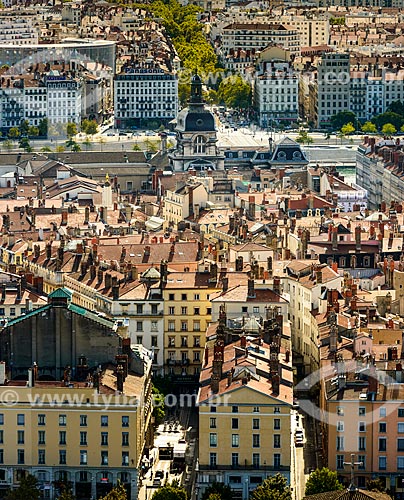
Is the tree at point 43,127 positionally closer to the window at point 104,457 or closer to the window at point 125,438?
the window at point 125,438

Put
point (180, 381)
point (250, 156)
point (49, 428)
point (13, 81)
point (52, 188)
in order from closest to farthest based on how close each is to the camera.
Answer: point (49, 428) < point (180, 381) < point (52, 188) < point (250, 156) < point (13, 81)

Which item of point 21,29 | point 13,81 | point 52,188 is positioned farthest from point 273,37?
point 52,188

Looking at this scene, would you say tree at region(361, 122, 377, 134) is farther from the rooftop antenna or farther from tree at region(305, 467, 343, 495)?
tree at region(305, 467, 343, 495)

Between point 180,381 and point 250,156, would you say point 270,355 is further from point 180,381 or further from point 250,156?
point 250,156

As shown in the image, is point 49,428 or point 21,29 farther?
point 21,29

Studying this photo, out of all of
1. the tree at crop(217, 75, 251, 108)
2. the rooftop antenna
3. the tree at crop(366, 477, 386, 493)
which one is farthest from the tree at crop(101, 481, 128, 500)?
the tree at crop(217, 75, 251, 108)

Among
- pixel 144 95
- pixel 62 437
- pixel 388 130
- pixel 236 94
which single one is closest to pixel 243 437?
pixel 62 437

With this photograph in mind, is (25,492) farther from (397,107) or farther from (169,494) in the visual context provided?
(397,107)
